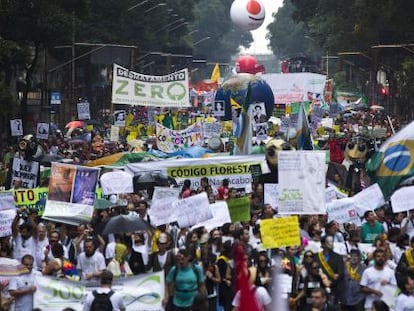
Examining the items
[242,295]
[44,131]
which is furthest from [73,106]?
[242,295]

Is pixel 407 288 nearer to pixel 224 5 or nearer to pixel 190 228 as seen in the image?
pixel 190 228

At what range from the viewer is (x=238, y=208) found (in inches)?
674

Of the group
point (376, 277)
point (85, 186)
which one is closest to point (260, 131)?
point (85, 186)

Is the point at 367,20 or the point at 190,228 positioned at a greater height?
the point at 367,20

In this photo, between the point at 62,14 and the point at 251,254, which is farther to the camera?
the point at 62,14

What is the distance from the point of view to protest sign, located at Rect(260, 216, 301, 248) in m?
14.6

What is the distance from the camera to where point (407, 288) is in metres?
13.3

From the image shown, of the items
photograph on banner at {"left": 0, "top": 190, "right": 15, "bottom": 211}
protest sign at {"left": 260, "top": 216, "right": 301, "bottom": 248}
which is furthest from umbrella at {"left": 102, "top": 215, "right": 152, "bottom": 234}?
protest sign at {"left": 260, "top": 216, "right": 301, "bottom": 248}

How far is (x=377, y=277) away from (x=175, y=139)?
711 inches

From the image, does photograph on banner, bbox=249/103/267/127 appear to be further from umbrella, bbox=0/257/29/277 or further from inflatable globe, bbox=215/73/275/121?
umbrella, bbox=0/257/29/277

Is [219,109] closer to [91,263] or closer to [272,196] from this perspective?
[272,196]

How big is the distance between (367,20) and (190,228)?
50739 mm

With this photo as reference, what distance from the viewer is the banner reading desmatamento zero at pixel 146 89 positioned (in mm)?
30453

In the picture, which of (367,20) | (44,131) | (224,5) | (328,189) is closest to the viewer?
(328,189)
